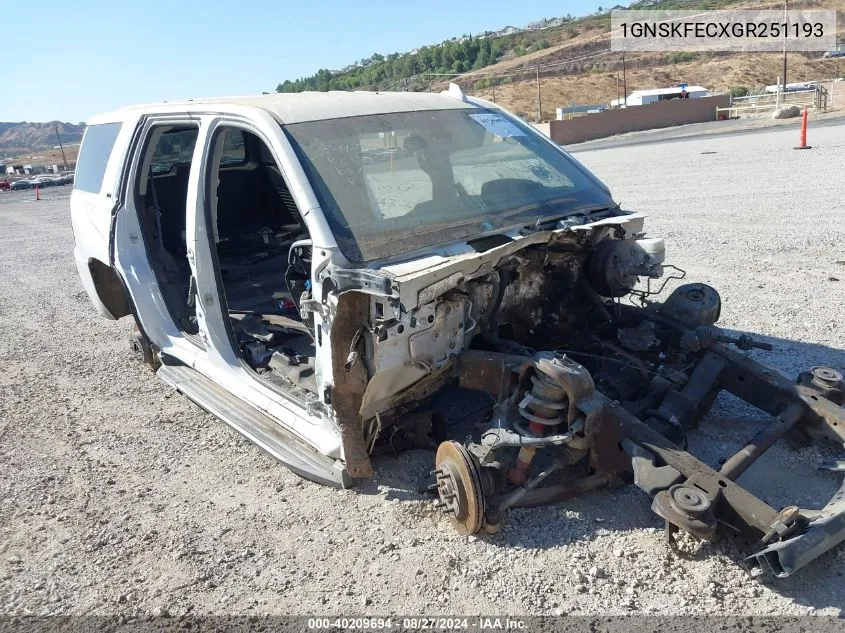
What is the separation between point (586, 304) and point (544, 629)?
2.14 metres

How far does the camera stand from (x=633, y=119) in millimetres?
35344

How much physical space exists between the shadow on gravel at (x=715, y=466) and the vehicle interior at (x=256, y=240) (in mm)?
1503

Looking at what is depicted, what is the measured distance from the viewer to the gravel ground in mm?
2801

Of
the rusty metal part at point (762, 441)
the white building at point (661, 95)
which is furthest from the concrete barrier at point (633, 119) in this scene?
the rusty metal part at point (762, 441)

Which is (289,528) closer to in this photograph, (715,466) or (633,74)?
(715,466)

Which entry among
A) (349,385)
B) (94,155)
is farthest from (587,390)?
(94,155)

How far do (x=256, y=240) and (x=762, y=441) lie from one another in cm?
505

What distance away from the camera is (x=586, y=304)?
4203 millimetres

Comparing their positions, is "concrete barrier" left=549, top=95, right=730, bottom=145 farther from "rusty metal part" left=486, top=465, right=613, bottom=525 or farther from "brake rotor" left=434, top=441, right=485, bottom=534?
"brake rotor" left=434, top=441, right=485, bottom=534

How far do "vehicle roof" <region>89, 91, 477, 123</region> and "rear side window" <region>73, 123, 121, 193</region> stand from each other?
717 millimetres

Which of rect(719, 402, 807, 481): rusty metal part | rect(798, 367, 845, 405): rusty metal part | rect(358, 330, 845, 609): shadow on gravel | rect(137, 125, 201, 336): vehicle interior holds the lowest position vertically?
rect(358, 330, 845, 609): shadow on gravel

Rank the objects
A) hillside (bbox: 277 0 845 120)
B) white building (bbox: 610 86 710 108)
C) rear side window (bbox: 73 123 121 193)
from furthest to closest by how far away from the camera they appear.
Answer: hillside (bbox: 277 0 845 120) < white building (bbox: 610 86 710 108) < rear side window (bbox: 73 123 121 193)

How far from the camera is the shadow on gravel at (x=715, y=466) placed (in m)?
2.76

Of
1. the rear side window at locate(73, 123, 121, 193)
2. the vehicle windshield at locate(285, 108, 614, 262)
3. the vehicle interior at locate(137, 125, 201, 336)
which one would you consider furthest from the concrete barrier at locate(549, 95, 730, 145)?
the vehicle windshield at locate(285, 108, 614, 262)
